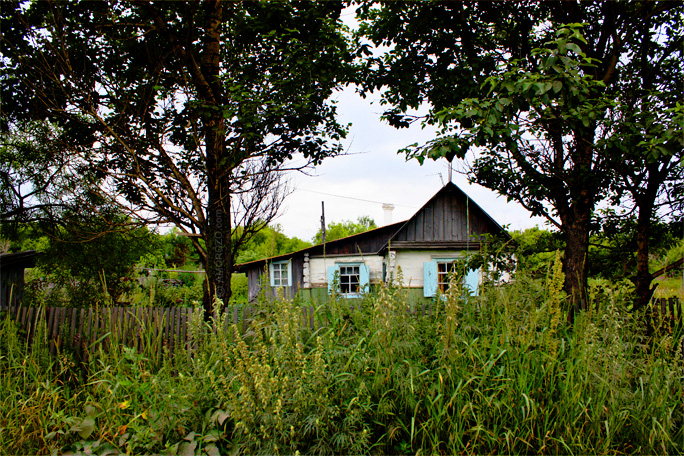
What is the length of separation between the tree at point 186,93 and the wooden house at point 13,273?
1765 mm

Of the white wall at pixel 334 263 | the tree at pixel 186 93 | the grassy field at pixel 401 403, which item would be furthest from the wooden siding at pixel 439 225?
the grassy field at pixel 401 403

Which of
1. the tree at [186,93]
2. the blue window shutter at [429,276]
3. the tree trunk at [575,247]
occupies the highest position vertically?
the tree at [186,93]

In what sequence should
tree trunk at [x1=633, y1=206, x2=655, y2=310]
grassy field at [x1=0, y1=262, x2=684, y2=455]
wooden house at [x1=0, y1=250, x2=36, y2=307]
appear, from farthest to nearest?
wooden house at [x1=0, y1=250, x2=36, y2=307]
tree trunk at [x1=633, y1=206, x2=655, y2=310]
grassy field at [x1=0, y1=262, x2=684, y2=455]

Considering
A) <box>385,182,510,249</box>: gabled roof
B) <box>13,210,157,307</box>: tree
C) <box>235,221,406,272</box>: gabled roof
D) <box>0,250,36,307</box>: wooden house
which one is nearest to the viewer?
<box>0,250,36,307</box>: wooden house

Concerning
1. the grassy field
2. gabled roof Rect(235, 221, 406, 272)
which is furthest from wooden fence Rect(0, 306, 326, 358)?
gabled roof Rect(235, 221, 406, 272)

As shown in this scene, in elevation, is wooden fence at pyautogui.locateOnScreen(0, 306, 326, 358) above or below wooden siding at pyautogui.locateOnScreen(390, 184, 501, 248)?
below

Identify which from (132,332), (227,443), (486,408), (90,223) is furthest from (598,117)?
(90,223)

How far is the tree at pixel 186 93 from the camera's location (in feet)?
20.5

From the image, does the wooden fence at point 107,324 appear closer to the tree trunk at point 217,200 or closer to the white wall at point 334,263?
the tree trunk at point 217,200

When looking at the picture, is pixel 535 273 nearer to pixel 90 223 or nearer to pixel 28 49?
pixel 90 223

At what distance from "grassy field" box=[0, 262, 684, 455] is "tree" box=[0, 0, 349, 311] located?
10.4ft

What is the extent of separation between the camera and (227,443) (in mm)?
2916

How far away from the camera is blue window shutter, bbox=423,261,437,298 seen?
1326cm

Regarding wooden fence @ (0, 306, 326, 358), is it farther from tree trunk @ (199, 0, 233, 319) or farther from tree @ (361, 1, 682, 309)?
tree @ (361, 1, 682, 309)
